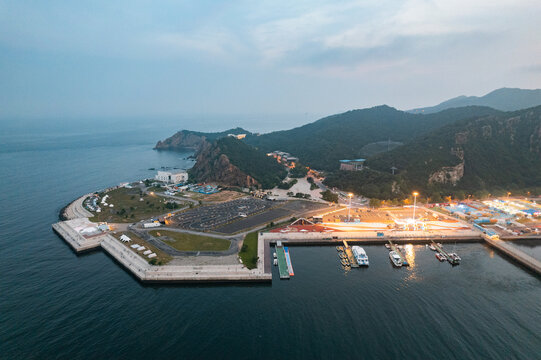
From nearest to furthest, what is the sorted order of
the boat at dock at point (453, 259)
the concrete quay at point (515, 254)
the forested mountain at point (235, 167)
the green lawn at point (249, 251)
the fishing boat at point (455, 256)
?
1. the green lawn at point (249, 251)
2. the concrete quay at point (515, 254)
3. the boat at dock at point (453, 259)
4. the fishing boat at point (455, 256)
5. the forested mountain at point (235, 167)

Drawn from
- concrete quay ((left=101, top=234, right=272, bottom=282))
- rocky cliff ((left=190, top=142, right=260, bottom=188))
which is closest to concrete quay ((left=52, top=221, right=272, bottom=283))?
concrete quay ((left=101, top=234, right=272, bottom=282))

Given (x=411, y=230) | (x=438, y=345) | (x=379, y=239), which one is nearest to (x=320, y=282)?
(x=438, y=345)

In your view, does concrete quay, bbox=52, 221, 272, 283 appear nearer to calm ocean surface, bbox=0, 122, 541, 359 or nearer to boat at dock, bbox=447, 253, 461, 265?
calm ocean surface, bbox=0, 122, 541, 359

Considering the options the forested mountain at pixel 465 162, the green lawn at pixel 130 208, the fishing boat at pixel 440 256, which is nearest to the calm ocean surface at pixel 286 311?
the fishing boat at pixel 440 256

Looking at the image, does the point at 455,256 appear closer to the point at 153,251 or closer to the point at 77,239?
the point at 153,251

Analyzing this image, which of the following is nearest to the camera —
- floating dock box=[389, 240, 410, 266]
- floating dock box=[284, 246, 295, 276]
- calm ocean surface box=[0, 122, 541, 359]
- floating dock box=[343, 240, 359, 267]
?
calm ocean surface box=[0, 122, 541, 359]

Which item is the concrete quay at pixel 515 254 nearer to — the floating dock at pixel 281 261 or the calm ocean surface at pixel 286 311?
the calm ocean surface at pixel 286 311
